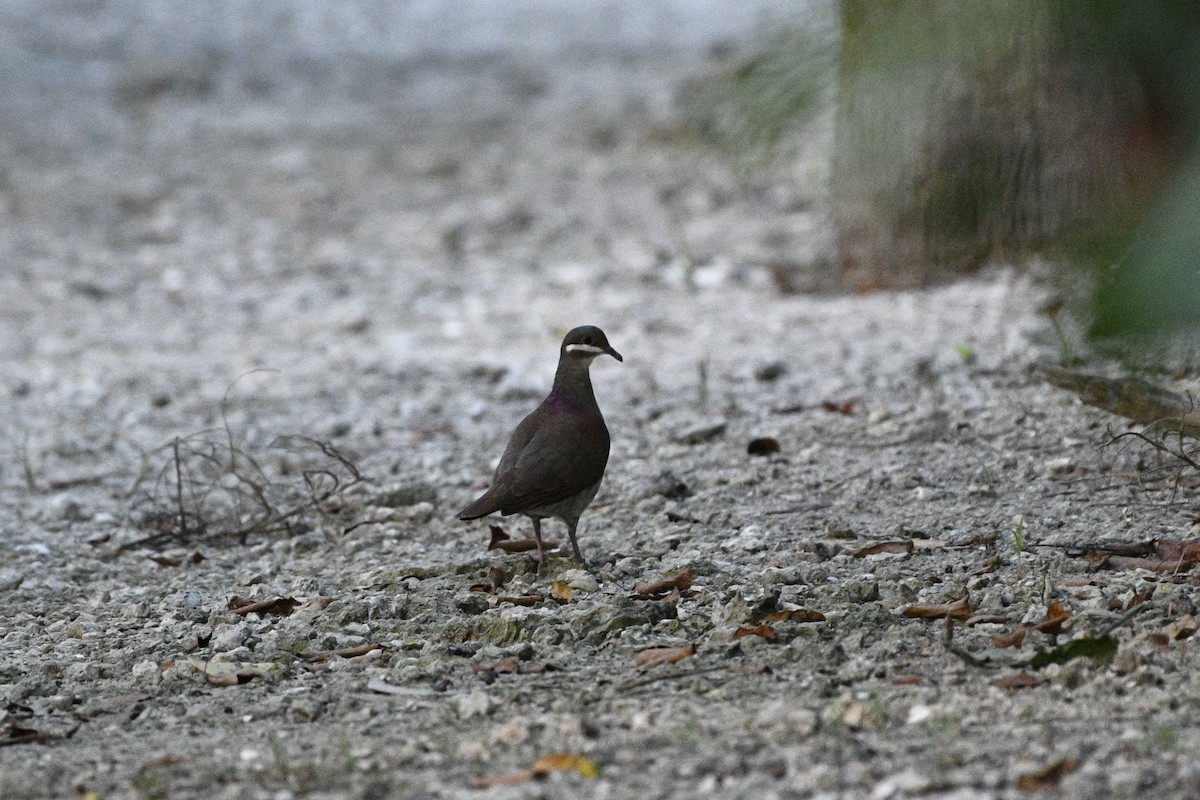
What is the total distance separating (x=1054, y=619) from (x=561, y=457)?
1.28 meters

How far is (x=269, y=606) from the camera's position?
12.2ft

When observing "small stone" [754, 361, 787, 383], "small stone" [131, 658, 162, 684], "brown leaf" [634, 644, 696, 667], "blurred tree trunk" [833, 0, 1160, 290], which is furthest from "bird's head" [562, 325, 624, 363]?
"small stone" [754, 361, 787, 383]

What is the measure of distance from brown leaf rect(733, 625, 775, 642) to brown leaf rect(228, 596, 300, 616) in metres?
1.16

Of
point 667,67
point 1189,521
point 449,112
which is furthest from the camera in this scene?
point 667,67

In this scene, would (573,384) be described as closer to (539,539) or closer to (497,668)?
(539,539)

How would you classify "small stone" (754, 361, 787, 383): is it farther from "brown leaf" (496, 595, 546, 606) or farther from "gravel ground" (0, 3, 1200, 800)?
"brown leaf" (496, 595, 546, 606)

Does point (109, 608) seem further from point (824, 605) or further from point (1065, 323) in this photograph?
point (1065, 323)

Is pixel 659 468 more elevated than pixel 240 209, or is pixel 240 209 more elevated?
pixel 240 209

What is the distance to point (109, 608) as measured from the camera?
3904 millimetres

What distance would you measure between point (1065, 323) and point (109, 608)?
11.4 feet

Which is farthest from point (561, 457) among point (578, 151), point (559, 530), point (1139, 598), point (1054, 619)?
point (578, 151)

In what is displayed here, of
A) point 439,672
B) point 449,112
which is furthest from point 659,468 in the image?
point 449,112

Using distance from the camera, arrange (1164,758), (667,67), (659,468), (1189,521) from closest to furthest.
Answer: (1164,758) < (1189,521) < (659,468) < (667,67)

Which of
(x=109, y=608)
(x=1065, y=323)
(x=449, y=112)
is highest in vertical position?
(x=449, y=112)
